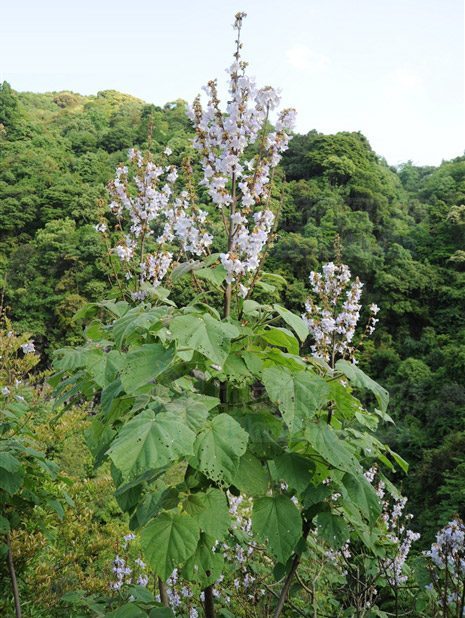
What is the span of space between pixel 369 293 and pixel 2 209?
2263 cm

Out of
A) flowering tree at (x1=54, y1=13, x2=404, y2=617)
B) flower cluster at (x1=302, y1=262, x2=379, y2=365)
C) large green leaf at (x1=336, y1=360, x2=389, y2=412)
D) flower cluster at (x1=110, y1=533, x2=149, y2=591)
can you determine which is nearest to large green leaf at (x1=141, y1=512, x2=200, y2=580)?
flowering tree at (x1=54, y1=13, x2=404, y2=617)

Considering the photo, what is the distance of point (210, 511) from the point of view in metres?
1.27

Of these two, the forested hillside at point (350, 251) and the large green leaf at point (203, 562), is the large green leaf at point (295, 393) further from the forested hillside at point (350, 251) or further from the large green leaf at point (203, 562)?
the forested hillside at point (350, 251)

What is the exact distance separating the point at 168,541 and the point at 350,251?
75.8ft

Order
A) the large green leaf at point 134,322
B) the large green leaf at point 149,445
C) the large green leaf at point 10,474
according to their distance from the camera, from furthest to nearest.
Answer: the large green leaf at point 10,474, the large green leaf at point 134,322, the large green leaf at point 149,445

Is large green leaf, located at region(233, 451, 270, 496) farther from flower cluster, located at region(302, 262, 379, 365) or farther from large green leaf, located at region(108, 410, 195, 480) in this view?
flower cluster, located at region(302, 262, 379, 365)

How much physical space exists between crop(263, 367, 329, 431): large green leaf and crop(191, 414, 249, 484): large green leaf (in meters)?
0.13

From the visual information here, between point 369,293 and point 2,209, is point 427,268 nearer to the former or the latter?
point 369,293

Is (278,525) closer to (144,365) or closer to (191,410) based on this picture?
(191,410)

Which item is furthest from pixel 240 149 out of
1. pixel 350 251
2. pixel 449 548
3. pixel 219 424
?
pixel 350 251

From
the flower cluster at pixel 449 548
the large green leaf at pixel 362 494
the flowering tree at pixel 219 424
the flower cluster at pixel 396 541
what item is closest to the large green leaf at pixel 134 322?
the flowering tree at pixel 219 424

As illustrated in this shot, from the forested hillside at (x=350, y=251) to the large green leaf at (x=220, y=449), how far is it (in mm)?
11232

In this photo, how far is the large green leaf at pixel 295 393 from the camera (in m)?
1.20

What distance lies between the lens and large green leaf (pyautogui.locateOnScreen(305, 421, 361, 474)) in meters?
1.23
